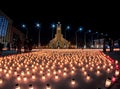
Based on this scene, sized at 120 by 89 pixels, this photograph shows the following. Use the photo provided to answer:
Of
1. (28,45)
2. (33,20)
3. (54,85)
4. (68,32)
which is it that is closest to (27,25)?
(33,20)

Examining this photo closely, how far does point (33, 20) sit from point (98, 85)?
78591 mm

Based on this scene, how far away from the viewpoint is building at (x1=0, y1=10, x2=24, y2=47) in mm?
74938

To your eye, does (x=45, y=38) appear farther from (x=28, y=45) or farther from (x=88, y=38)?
(x=28, y=45)

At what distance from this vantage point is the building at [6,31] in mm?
74938

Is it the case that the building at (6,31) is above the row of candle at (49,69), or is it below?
above

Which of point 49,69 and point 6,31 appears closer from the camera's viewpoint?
point 49,69

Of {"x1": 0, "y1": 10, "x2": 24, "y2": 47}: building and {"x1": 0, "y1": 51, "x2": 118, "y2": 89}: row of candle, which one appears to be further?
{"x1": 0, "y1": 10, "x2": 24, "y2": 47}: building

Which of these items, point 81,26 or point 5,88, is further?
point 81,26

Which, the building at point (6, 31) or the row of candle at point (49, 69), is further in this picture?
the building at point (6, 31)

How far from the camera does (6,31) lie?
7888 centimetres

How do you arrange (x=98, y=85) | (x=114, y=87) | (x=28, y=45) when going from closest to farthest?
(x=114, y=87) < (x=98, y=85) < (x=28, y=45)

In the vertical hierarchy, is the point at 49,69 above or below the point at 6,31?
below

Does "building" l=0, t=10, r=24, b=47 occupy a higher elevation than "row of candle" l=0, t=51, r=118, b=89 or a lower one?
higher

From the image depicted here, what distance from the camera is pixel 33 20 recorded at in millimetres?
85688
